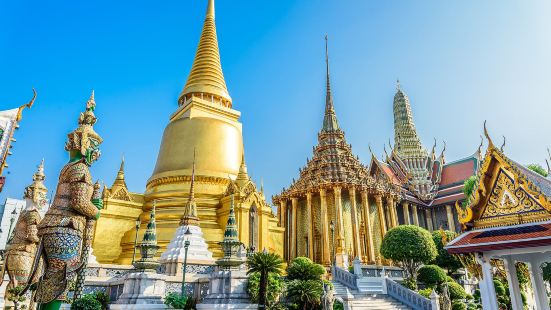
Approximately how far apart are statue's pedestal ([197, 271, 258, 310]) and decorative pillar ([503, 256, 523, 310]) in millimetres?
6350

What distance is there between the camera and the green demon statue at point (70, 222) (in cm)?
548

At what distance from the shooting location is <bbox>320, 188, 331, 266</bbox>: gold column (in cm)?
2448

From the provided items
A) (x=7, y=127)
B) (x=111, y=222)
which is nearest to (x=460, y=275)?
(x=111, y=222)

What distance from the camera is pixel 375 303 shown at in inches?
552

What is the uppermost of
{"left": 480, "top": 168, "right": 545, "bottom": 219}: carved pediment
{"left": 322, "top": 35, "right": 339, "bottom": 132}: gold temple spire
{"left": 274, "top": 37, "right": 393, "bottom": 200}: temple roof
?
{"left": 322, "top": 35, "right": 339, "bottom": 132}: gold temple spire

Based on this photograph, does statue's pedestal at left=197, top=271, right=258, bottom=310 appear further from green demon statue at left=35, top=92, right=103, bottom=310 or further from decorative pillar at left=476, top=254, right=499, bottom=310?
decorative pillar at left=476, top=254, right=499, bottom=310

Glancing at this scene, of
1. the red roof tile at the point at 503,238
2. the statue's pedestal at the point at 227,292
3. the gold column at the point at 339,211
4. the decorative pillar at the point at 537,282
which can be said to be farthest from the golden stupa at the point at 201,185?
the red roof tile at the point at 503,238

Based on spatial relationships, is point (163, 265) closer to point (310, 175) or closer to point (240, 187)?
point (240, 187)

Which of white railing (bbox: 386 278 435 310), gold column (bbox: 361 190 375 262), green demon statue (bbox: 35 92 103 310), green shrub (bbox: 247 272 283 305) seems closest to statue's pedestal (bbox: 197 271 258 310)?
green shrub (bbox: 247 272 283 305)

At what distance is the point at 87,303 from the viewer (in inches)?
410

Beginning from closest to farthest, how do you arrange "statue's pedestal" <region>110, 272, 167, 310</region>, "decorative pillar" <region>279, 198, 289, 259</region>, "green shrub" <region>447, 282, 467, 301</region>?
"statue's pedestal" <region>110, 272, 167, 310</region>, "green shrub" <region>447, 282, 467, 301</region>, "decorative pillar" <region>279, 198, 289, 259</region>

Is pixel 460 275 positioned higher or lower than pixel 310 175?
lower

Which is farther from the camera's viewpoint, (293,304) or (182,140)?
(182,140)

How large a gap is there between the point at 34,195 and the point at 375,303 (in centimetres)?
1193
